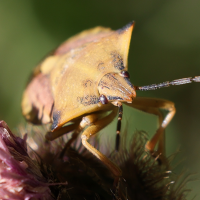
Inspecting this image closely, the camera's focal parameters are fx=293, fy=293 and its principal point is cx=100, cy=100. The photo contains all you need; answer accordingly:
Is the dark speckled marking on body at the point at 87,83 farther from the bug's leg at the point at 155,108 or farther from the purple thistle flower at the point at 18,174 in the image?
the purple thistle flower at the point at 18,174

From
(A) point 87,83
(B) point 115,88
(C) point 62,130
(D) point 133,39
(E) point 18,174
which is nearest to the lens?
(E) point 18,174

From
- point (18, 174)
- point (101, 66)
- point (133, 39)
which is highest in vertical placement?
point (133, 39)

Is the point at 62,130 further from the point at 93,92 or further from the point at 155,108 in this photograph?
the point at 155,108

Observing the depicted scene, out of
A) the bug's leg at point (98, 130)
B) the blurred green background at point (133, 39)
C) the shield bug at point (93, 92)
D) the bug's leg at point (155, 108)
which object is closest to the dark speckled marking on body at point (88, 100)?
the shield bug at point (93, 92)

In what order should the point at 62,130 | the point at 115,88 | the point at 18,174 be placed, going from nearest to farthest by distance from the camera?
1. the point at 18,174
2. the point at 115,88
3. the point at 62,130

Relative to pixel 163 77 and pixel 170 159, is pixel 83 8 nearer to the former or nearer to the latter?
pixel 163 77

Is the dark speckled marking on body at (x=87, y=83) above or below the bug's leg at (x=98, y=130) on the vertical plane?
above

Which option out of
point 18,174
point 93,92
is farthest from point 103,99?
point 18,174

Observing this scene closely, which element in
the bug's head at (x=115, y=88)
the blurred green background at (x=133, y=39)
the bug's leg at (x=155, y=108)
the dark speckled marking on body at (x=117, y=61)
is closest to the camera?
the bug's head at (x=115, y=88)
